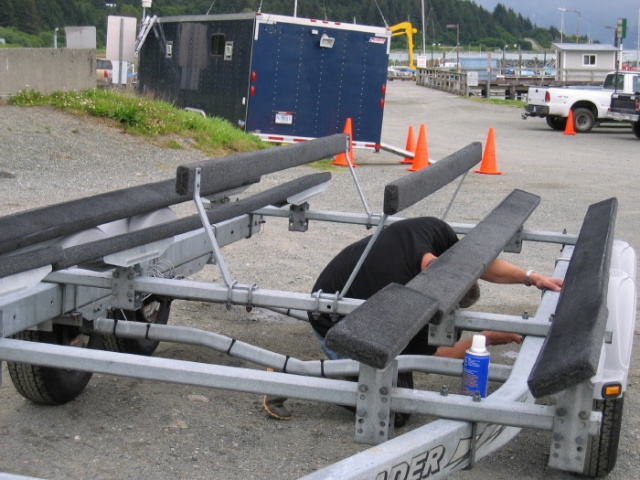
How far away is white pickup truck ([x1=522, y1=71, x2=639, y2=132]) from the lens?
28.4 m

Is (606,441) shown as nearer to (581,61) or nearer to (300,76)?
(300,76)

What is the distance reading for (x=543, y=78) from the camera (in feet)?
185

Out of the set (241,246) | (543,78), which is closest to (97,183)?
(241,246)

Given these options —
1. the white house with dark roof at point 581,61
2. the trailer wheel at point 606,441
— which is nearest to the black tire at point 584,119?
the trailer wheel at point 606,441

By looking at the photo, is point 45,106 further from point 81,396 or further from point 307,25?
point 81,396

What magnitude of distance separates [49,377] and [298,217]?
99.7 inches

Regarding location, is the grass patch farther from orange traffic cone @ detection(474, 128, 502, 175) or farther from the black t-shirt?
the black t-shirt

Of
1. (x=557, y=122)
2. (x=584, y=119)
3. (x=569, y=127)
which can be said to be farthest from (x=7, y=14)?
(x=569, y=127)

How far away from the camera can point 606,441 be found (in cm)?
441

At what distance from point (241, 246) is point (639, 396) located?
15.7ft

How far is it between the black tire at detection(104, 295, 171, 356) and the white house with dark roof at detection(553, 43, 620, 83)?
165 feet

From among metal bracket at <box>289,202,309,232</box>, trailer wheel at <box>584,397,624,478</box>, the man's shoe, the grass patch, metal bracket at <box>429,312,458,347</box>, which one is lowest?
the man's shoe

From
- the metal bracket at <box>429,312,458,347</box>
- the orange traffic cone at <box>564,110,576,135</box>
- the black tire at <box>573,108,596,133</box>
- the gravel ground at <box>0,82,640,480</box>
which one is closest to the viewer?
the metal bracket at <box>429,312,458,347</box>

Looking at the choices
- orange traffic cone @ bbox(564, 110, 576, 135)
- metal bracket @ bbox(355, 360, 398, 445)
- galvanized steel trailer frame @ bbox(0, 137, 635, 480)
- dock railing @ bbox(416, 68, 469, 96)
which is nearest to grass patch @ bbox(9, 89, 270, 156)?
galvanized steel trailer frame @ bbox(0, 137, 635, 480)
